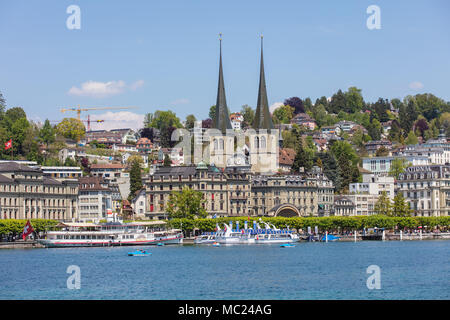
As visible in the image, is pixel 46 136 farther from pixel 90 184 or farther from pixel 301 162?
pixel 301 162

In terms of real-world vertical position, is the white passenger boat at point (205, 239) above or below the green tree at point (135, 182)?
below

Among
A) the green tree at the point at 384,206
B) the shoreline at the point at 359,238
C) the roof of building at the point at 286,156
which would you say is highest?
the roof of building at the point at 286,156

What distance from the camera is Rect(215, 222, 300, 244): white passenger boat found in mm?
118812

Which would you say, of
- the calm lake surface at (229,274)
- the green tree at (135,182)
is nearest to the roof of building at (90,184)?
the green tree at (135,182)

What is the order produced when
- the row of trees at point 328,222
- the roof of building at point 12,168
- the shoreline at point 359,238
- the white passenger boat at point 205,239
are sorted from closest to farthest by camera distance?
the shoreline at point 359,238
the white passenger boat at point 205,239
the row of trees at point 328,222
the roof of building at point 12,168

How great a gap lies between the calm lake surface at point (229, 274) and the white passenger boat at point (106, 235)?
12668mm

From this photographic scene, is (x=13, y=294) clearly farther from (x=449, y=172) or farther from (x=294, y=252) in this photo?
(x=449, y=172)

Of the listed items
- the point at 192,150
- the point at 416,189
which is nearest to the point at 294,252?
the point at 416,189

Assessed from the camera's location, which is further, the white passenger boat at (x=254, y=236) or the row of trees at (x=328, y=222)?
the row of trees at (x=328, y=222)

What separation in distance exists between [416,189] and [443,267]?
88940 mm

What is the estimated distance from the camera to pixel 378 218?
133750mm

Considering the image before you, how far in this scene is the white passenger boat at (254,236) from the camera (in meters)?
119

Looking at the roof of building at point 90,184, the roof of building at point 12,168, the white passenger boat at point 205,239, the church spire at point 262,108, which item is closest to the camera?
the white passenger boat at point 205,239

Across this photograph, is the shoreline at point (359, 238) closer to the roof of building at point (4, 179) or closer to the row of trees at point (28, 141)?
the roof of building at point (4, 179)
